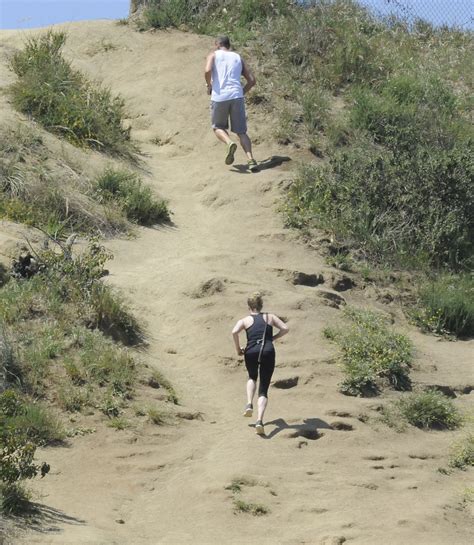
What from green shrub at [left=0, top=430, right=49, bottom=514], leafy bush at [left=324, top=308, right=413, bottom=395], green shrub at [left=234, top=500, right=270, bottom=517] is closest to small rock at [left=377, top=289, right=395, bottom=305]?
leafy bush at [left=324, top=308, right=413, bottom=395]

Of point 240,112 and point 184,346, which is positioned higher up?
point 240,112

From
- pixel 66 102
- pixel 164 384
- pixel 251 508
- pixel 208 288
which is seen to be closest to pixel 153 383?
pixel 164 384

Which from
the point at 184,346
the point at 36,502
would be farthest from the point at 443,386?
the point at 36,502

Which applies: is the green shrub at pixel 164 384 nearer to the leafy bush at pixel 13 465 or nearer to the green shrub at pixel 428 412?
the leafy bush at pixel 13 465

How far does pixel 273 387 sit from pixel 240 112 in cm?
525

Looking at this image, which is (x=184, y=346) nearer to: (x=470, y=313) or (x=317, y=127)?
(x=470, y=313)

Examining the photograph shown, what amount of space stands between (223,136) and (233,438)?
6.18 m

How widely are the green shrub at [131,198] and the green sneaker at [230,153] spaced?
1144mm

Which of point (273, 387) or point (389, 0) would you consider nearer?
point (273, 387)

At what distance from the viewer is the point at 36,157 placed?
1395cm

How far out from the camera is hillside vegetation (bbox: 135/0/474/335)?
13836 millimetres

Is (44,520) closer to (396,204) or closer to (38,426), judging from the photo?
(38,426)

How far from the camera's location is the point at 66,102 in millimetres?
15359

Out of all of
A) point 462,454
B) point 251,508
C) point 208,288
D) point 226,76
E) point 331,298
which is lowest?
point 462,454
